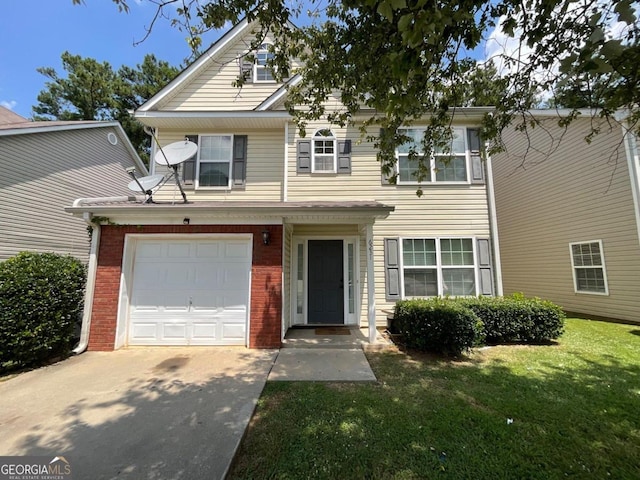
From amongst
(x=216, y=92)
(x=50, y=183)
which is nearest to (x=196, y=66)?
(x=216, y=92)

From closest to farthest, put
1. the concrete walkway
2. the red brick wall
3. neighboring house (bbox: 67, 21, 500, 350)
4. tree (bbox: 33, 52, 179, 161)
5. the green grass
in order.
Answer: the green grass, the concrete walkway, the red brick wall, neighboring house (bbox: 67, 21, 500, 350), tree (bbox: 33, 52, 179, 161)

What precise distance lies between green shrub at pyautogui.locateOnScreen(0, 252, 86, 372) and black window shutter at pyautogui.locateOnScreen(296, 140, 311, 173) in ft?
18.6

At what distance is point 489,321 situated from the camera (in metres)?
6.02

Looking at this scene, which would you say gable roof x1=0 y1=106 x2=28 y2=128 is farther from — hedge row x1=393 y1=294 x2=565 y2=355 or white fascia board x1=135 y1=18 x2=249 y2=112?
hedge row x1=393 y1=294 x2=565 y2=355

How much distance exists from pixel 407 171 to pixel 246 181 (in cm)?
462

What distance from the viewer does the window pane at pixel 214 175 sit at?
26.4 feet

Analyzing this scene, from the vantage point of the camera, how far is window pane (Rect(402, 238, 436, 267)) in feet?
24.9

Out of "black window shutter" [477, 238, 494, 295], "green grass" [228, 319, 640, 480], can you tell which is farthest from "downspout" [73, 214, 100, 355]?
"black window shutter" [477, 238, 494, 295]

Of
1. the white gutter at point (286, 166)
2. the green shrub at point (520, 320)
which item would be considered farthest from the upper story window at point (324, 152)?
the green shrub at point (520, 320)

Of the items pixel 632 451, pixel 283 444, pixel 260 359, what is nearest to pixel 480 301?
pixel 632 451

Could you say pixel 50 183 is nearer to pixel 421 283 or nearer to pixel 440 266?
pixel 421 283

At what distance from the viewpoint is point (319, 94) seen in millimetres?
4402

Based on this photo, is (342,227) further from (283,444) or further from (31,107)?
(31,107)

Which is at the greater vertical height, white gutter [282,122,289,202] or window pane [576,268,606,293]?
white gutter [282,122,289,202]
